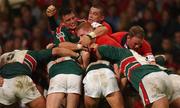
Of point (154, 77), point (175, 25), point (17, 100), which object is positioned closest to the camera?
point (154, 77)

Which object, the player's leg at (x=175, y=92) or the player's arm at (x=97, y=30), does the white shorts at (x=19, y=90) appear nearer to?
the player's arm at (x=97, y=30)

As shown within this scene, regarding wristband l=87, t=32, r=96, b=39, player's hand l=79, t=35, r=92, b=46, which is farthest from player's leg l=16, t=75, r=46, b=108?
wristband l=87, t=32, r=96, b=39

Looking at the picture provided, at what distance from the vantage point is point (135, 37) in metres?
6.73

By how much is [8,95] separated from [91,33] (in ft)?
3.68

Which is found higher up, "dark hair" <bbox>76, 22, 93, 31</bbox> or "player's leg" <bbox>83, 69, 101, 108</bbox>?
"dark hair" <bbox>76, 22, 93, 31</bbox>

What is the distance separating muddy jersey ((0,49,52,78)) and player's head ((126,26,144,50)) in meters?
0.89

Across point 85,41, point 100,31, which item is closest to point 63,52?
point 85,41

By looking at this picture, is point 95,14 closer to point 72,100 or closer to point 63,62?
point 63,62

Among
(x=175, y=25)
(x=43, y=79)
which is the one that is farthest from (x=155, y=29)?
(x=43, y=79)

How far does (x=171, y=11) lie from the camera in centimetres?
1079

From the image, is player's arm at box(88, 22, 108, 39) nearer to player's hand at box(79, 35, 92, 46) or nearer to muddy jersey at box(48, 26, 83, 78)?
player's hand at box(79, 35, 92, 46)

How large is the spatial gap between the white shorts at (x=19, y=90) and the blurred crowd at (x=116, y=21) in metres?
3.49

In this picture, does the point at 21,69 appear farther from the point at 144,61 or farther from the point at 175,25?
the point at 175,25

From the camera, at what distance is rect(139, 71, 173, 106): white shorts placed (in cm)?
634
